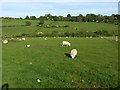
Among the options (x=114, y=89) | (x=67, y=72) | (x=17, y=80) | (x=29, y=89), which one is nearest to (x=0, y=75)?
(x=17, y=80)

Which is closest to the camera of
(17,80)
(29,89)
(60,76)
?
(29,89)

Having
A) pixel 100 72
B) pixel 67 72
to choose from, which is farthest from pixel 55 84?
pixel 100 72

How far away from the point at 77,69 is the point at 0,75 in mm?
7140

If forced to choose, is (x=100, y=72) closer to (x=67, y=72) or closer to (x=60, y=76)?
(x=67, y=72)

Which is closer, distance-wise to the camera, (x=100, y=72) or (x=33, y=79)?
(x=33, y=79)

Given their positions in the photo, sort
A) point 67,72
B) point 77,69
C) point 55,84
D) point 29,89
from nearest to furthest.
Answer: point 29,89 < point 55,84 < point 67,72 < point 77,69

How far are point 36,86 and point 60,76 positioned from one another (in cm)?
251

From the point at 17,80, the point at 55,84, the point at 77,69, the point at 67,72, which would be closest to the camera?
the point at 55,84

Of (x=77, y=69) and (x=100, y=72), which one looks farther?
(x=77, y=69)

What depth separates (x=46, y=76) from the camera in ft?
37.5

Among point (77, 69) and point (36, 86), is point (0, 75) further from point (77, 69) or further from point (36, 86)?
point (77, 69)

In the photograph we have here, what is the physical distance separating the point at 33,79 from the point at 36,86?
4.10ft

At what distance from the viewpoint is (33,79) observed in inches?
421

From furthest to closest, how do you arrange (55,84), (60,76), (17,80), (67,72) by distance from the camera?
(67,72)
(60,76)
(17,80)
(55,84)
